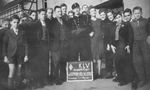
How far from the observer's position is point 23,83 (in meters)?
4.16

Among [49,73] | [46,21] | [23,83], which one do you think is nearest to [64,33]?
[46,21]

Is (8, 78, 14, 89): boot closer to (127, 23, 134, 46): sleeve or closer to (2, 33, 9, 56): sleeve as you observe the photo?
(2, 33, 9, 56): sleeve

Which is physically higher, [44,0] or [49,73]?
[44,0]

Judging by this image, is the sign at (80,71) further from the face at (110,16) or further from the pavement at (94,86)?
the face at (110,16)

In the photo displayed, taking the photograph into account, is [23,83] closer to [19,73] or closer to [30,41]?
[19,73]

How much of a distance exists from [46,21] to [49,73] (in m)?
0.69

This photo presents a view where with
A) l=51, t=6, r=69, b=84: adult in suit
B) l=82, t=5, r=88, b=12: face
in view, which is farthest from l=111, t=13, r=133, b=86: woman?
l=51, t=6, r=69, b=84: adult in suit

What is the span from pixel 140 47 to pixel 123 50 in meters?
0.21

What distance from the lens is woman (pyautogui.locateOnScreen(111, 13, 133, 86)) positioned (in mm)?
3834

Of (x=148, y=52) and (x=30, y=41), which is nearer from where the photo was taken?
(x=148, y=52)

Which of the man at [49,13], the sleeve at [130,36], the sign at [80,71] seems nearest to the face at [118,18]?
the sleeve at [130,36]

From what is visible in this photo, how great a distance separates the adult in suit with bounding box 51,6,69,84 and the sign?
80 mm

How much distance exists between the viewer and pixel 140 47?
3.81 m

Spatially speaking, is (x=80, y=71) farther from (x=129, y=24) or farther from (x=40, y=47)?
(x=129, y=24)
